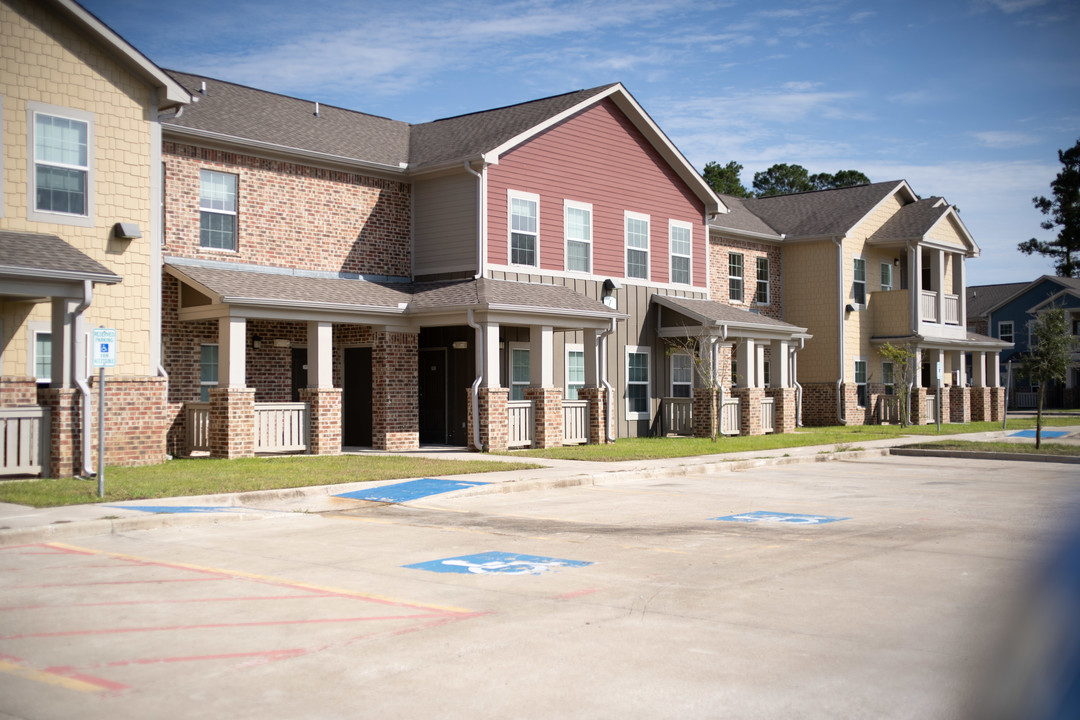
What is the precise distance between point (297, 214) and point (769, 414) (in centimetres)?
1529

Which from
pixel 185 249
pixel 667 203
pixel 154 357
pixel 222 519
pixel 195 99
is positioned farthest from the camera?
pixel 667 203

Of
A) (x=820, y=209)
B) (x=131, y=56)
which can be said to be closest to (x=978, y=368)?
(x=820, y=209)

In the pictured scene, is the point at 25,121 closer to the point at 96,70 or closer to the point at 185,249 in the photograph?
the point at 96,70

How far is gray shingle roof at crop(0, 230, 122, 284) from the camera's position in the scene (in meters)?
15.9

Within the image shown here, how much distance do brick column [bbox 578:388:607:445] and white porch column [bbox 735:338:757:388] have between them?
Result: 6623 mm

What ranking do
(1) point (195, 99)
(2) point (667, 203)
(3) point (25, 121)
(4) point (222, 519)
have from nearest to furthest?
1. (4) point (222, 519)
2. (3) point (25, 121)
3. (1) point (195, 99)
4. (2) point (667, 203)

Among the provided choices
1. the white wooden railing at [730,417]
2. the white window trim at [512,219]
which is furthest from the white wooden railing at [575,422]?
the white wooden railing at [730,417]

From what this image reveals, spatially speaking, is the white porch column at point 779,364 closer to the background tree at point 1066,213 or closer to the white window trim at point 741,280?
the white window trim at point 741,280

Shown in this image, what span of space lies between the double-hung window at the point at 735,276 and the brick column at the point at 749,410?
5776 mm

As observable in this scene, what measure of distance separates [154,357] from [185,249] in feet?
9.28

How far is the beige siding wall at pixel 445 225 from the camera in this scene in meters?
24.1

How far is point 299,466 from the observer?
17.8m

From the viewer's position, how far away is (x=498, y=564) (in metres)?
9.54

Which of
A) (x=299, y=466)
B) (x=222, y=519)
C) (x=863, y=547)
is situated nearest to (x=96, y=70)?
(x=299, y=466)
